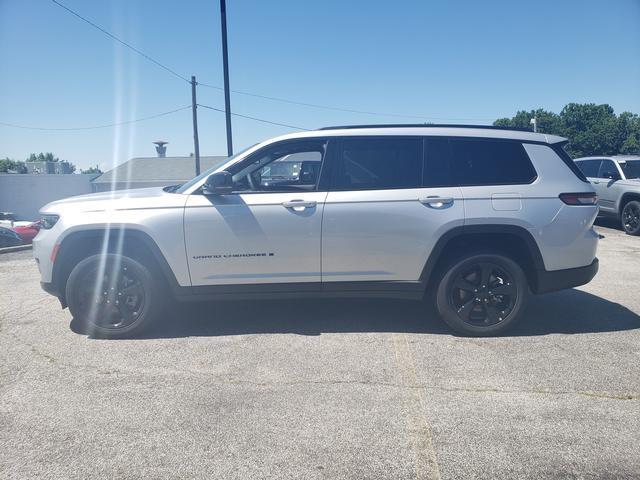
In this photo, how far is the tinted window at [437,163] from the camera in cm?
428

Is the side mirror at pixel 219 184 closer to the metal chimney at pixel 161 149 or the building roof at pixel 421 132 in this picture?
the building roof at pixel 421 132

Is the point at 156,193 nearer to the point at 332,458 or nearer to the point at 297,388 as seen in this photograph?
the point at 297,388

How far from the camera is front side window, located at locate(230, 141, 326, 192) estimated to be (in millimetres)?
4336

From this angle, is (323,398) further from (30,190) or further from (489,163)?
(30,190)

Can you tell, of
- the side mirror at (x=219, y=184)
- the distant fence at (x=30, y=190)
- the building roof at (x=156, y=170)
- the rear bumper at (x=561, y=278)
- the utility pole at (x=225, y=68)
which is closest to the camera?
the side mirror at (x=219, y=184)

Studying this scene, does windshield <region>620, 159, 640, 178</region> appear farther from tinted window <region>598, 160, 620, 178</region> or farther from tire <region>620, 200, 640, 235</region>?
tire <region>620, 200, 640, 235</region>

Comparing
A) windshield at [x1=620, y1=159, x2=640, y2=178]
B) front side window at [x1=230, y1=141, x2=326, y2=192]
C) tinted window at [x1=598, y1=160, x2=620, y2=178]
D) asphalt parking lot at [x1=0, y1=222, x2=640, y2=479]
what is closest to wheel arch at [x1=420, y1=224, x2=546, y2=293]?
asphalt parking lot at [x1=0, y1=222, x2=640, y2=479]

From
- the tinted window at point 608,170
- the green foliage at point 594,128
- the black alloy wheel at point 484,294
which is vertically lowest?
the black alloy wheel at point 484,294

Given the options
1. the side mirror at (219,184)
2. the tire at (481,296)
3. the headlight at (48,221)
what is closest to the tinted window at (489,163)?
the tire at (481,296)

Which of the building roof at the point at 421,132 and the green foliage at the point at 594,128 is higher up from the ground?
the green foliage at the point at 594,128

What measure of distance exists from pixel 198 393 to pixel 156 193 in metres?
2.09

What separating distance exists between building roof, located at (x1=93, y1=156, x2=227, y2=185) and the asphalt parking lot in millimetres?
36772

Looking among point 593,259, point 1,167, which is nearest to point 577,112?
point 593,259

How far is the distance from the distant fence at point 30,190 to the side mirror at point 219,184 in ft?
132
